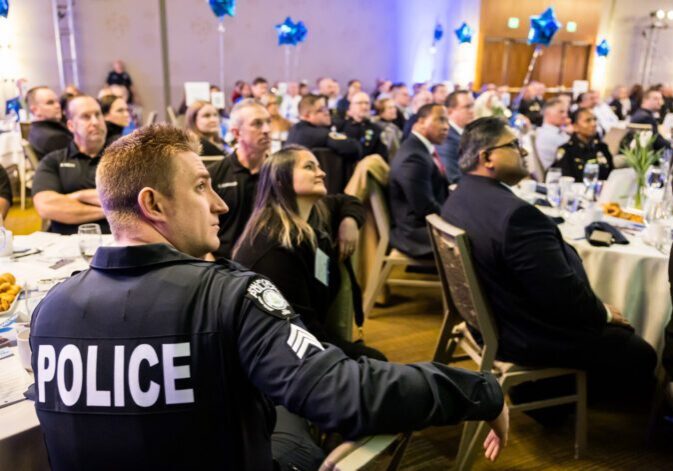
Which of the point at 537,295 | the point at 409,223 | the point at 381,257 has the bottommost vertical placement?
the point at 381,257

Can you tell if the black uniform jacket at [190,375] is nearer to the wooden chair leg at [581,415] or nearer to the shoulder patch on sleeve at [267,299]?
the shoulder patch on sleeve at [267,299]

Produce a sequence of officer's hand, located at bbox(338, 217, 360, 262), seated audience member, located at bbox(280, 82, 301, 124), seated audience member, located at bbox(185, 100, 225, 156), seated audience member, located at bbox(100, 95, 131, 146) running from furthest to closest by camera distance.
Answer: seated audience member, located at bbox(280, 82, 301, 124) < seated audience member, located at bbox(185, 100, 225, 156) < seated audience member, located at bbox(100, 95, 131, 146) < officer's hand, located at bbox(338, 217, 360, 262)

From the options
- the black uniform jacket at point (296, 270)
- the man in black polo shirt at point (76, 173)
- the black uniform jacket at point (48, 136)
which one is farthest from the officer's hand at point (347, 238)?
the black uniform jacket at point (48, 136)

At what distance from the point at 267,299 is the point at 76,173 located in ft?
8.52

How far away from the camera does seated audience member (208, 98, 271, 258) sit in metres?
3.16

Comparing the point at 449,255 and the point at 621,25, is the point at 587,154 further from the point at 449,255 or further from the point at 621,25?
the point at 621,25

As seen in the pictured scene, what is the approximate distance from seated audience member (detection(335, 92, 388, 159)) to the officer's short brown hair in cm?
553

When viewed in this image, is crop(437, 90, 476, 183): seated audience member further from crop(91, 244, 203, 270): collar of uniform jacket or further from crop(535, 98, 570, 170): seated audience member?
crop(91, 244, 203, 270): collar of uniform jacket

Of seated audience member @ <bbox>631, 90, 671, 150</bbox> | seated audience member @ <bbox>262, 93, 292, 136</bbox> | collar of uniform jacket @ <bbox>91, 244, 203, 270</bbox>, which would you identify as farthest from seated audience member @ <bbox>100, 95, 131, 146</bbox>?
seated audience member @ <bbox>631, 90, 671, 150</bbox>

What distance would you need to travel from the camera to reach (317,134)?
19.5 feet

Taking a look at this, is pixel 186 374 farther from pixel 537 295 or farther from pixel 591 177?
pixel 591 177

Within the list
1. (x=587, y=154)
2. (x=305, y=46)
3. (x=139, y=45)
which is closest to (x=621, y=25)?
(x=305, y=46)

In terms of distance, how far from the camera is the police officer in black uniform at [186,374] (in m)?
1.00

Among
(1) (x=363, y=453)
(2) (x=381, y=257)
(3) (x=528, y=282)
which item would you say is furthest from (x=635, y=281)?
(1) (x=363, y=453)
